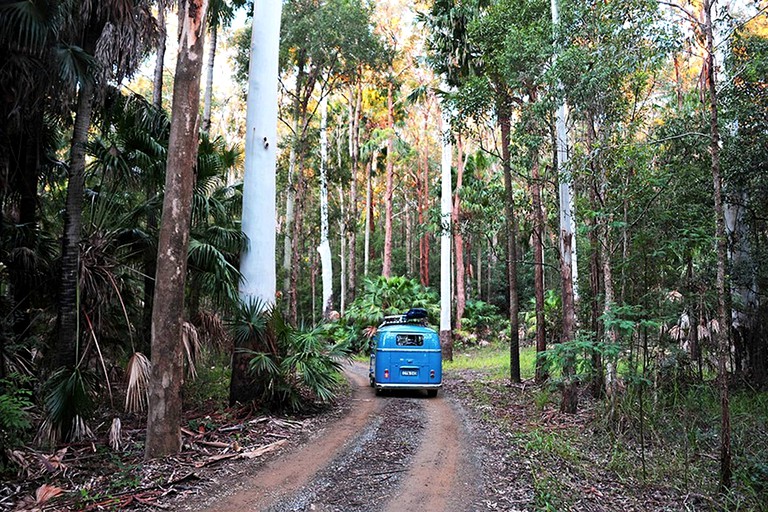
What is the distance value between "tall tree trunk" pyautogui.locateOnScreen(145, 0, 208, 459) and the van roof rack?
819cm

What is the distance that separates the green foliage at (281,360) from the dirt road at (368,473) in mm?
945

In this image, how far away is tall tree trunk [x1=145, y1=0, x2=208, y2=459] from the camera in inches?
271

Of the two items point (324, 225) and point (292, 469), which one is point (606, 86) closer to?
point (292, 469)

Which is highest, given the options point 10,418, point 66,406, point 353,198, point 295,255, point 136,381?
point 353,198

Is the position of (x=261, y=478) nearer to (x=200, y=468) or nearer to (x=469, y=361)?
(x=200, y=468)

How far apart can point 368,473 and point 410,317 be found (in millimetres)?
8254

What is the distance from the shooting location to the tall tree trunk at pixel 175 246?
6.89 m

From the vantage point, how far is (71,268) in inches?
324

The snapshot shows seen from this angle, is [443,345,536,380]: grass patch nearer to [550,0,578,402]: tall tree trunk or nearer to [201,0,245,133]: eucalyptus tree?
[550,0,578,402]: tall tree trunk

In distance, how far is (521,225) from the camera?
1598 cm

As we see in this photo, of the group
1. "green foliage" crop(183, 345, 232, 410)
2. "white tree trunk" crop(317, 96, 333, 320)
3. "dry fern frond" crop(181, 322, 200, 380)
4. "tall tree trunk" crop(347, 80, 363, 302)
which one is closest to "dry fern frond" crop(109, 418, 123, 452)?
"dry fern frond" crop(181, 322, 200, 380)

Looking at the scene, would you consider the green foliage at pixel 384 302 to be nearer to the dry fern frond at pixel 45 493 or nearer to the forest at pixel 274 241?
the forest at pixel 274 241

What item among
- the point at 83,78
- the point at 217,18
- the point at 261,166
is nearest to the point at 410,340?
the point at 261,166

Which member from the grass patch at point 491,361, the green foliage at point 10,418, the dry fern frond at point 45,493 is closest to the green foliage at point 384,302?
the grass patch at point 491,361
